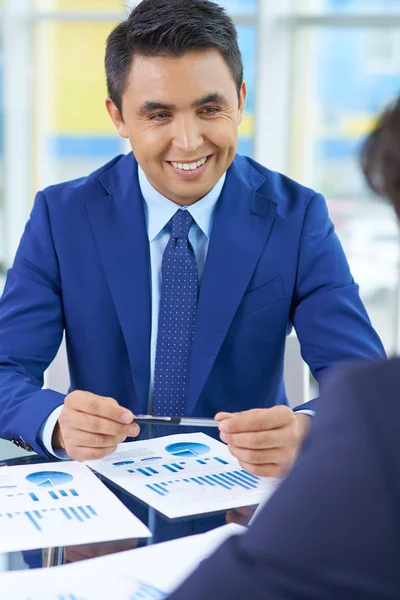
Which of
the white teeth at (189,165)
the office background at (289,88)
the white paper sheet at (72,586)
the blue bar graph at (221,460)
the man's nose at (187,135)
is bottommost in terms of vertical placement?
the white paper sheet at (72,586)

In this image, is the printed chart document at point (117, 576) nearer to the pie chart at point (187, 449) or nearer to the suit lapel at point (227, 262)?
the pie chart at point (187, 449)

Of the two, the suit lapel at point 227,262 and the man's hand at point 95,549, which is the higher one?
the suit lapel at point 227,262

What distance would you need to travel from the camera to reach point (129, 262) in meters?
1.89

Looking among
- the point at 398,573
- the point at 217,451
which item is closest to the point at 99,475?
the point at 217,451

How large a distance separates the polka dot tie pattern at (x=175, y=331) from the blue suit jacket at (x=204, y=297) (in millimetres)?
31

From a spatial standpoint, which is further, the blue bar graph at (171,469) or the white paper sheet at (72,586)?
the blue bar graph at (171,469)

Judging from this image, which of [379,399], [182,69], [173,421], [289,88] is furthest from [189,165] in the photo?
[289,88]

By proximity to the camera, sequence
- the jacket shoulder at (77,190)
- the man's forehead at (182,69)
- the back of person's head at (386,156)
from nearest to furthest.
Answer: the back of person's head at (386,156) < the man's forehead at (182,69) < the jacket shoulder at (77,190)

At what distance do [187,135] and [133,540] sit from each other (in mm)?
962

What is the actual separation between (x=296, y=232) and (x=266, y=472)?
730 millimetres

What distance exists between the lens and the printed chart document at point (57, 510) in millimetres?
1125

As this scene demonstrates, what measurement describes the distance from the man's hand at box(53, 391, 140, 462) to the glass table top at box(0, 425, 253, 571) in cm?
7

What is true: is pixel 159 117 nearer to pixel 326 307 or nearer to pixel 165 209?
pixel 165 209

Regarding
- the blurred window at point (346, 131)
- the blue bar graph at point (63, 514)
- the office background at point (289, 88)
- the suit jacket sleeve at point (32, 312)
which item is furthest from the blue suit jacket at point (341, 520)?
the blurred window at point (346, 131)
